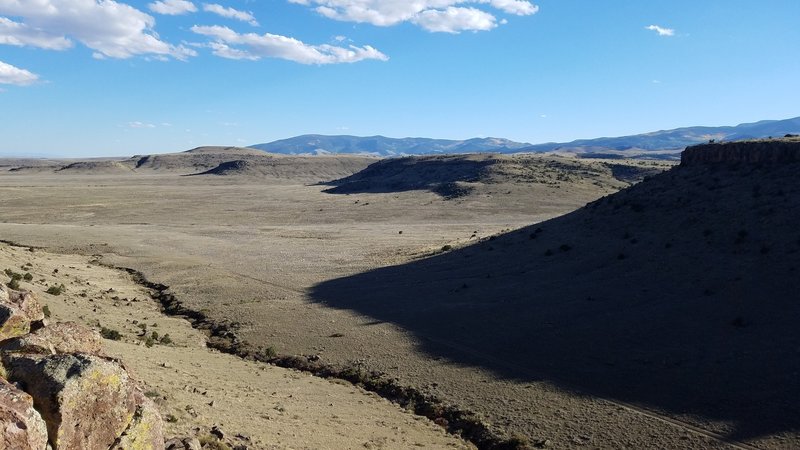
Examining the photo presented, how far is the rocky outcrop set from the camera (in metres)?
6.23

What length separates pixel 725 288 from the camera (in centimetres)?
2208

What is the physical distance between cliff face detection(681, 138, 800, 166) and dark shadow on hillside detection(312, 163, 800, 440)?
1.59m

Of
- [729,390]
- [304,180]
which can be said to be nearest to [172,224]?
[729,390]

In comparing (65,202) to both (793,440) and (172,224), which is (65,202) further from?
(793,440)

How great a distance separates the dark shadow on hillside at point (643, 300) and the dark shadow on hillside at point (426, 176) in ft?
161

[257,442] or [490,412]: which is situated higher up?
[257,442]

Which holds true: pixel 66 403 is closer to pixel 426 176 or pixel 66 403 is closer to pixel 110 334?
pixel 110 334

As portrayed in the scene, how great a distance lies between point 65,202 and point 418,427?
75.2 meters

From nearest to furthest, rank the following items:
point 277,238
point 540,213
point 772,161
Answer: point 772,161
point 277,238
point 540,213

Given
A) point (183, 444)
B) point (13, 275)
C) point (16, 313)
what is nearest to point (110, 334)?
point (13, 275)

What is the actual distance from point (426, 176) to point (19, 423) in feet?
321

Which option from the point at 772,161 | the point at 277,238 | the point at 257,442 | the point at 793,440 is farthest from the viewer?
the point at 277,238

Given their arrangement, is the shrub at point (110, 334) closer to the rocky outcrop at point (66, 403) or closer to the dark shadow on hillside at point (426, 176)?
the rocky outcrop at point (66, 403)

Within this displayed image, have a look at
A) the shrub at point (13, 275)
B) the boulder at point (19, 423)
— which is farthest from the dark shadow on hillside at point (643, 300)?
the boulder at point (19, 423)
